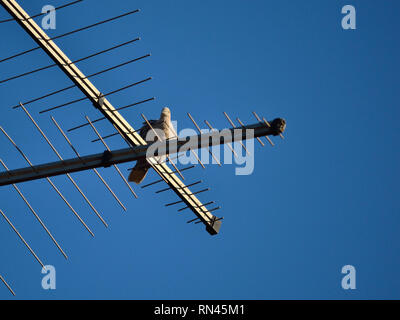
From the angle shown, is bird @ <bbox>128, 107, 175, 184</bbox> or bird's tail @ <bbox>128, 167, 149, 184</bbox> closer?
bird's tail @ <bbox>128, 167, 149, 184</bbox>

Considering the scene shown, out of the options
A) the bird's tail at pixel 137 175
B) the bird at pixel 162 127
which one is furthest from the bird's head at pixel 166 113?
the bird's tail at pixel 137 175

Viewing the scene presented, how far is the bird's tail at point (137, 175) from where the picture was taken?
8281mm

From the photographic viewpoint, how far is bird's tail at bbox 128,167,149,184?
828 centimetres

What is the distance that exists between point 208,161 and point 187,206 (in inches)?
19.8

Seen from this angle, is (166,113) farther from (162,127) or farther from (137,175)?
(137,175)

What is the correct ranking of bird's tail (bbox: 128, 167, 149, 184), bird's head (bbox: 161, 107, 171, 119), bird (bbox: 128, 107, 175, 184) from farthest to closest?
bird's head (bbox: 161, 107, 171, 119) < bird (bbox: 128, 107, 175, 184) < bird's tail (bbox: 128, 167, 149, 184)

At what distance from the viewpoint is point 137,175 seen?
8.38 metres

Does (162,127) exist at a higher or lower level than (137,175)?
higher

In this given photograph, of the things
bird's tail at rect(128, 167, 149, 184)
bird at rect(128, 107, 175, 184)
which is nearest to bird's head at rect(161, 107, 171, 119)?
bird at rect(128, 107, 175, 184)

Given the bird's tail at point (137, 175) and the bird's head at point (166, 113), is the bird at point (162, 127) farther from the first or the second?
the bird's tail at point (137, 175)

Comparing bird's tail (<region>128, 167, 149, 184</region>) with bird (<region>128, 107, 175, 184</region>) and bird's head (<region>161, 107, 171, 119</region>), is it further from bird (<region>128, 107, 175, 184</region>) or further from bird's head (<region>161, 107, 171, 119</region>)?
bird's head (<region>161, 107, 171, 119</region>)

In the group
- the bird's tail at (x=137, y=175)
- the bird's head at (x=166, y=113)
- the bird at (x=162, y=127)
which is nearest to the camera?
the bird's tail at (x=137, y=175)

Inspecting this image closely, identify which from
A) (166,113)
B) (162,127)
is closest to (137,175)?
(162,127)

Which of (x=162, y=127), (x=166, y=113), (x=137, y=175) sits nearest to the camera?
(x=137, y=175)
